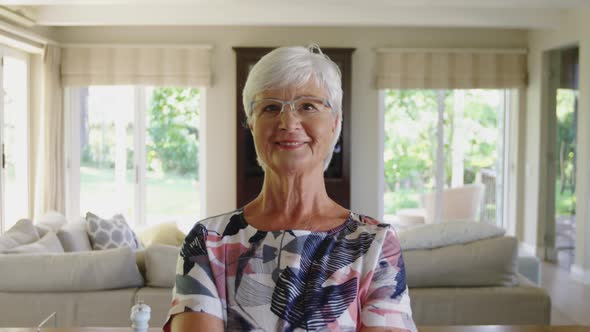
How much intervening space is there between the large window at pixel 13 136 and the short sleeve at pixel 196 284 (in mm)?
5450

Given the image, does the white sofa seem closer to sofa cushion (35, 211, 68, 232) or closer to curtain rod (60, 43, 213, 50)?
sofa cushion (35, 211, 68, 232)

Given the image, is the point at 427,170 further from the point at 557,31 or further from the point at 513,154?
the point at 557,31

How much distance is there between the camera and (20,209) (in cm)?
669

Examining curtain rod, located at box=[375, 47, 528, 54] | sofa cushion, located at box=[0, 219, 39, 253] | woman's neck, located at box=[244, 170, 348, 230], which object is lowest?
sofa cushion, located at box=[0, 219, 39, 253]

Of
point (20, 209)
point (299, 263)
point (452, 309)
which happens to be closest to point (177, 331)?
point (299, 263)

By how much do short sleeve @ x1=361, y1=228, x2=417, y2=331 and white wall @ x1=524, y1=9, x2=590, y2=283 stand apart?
18.1 feet

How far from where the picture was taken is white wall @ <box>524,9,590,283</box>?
602cm

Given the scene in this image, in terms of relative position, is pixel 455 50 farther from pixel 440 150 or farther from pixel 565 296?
pixel 565 296

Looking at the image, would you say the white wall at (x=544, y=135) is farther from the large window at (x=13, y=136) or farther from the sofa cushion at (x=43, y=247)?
the large window at (x=13, y=136)

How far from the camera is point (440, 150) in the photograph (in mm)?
7660

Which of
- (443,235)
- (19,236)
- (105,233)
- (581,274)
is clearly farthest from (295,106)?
(581,274)

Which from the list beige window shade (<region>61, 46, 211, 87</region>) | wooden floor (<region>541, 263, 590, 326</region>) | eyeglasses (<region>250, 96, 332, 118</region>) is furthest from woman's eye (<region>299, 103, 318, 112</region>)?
beige window shade (<region>61, 46, 211, 87</region>)

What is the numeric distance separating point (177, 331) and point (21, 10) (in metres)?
5.68

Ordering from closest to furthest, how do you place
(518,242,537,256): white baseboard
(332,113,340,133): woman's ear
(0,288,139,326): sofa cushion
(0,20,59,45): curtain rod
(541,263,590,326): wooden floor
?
(332,113,340,133): woman's ear < (0,288,139,326): sofa cushion < (541,263,590,326): wooden floor < (0,20,59,45): curtain rod < (518,242,537,256): white baseboard
